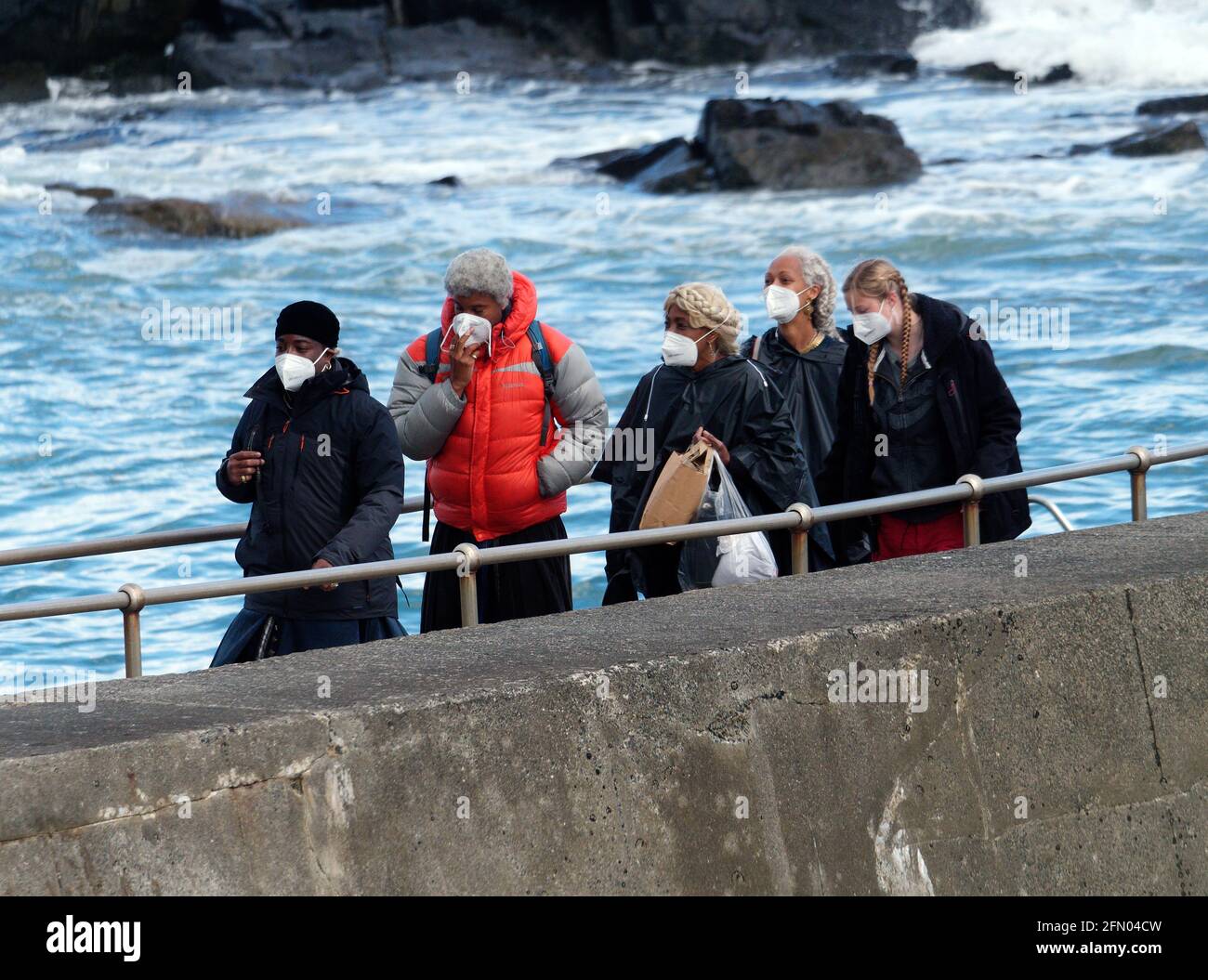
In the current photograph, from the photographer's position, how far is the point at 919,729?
4516 mm

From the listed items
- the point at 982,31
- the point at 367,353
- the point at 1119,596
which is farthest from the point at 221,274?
the point at 982,31

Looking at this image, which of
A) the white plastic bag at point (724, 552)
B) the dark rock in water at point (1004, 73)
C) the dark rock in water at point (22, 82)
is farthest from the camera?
the dark rock in water at point (22, 82)

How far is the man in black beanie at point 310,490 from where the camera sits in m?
5.82

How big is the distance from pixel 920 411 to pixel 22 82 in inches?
1672

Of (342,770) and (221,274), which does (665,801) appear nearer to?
(342,770)

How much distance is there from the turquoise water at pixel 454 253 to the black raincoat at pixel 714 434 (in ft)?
19.8

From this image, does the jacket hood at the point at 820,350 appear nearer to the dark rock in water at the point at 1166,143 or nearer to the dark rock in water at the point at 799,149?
the dark rock in water at the point at 799,149

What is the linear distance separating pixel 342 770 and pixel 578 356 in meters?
2.78

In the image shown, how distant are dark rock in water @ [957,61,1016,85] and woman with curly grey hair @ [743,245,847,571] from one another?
124 feet

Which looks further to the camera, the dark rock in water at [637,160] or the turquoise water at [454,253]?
the dark rock in water at [637,160]

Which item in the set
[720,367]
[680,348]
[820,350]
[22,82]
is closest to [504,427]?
[680,348]

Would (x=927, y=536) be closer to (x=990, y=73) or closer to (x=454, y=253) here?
(x=454, y=253)

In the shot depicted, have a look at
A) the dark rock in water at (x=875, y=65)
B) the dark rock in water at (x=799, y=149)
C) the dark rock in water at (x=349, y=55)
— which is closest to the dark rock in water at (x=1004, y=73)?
the dark rock in water at (x=875, y=65)

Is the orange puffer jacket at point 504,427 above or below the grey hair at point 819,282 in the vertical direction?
below
